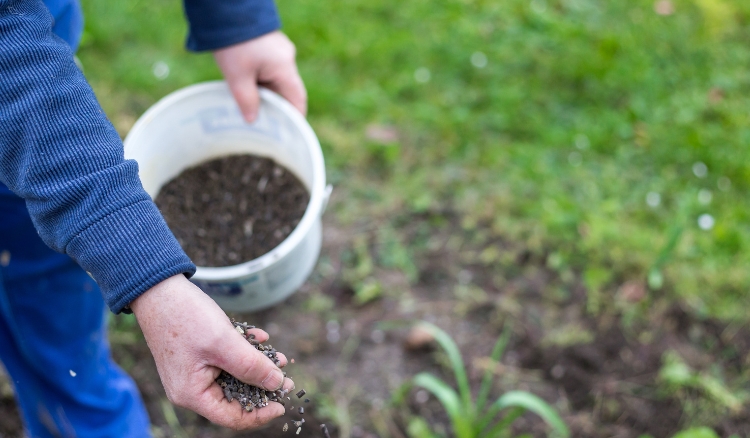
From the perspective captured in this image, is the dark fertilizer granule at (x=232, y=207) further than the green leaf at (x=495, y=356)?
No

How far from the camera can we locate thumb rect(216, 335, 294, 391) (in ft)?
2.79

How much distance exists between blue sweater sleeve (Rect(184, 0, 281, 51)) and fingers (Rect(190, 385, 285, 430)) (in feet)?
2.81

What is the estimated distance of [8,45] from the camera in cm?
88

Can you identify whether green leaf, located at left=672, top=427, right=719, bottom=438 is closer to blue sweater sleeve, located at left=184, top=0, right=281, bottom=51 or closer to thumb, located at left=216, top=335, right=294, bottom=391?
thumb, located at left=216, top=335, right=294, bottom=391

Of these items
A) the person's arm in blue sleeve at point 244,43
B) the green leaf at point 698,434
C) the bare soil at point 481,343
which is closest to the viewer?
the person's arm in blue sleeve at point 244,43

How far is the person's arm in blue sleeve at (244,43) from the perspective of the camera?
1376 mm

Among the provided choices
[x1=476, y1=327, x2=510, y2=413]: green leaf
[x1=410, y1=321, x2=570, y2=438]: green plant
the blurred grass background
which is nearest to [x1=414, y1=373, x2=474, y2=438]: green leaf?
[x1=410, y1=321, x2=570, y2=438]: green plant

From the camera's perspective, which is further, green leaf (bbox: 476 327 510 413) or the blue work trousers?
green leaf (bbox: 476 327 510 413)

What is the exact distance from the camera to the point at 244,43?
55.3 inches

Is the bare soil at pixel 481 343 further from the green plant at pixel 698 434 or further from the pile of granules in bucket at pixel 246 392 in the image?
the pile of granules in bucket at pixel 246 392

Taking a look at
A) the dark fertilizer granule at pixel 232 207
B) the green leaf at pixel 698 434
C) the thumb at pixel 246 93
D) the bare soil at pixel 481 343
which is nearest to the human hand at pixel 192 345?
the dark fertilizer granule at pixel 232 207

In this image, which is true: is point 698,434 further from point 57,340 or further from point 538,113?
point 57,340

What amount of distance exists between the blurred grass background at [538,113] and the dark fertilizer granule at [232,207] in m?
0.68

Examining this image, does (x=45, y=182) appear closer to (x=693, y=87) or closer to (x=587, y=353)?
(x=587, y=353)
